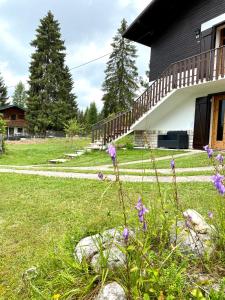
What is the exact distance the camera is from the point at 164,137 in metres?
13.0

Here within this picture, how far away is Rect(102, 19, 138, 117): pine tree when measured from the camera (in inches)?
1336

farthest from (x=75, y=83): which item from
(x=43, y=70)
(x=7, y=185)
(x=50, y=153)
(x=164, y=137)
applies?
(x=7, y=185)

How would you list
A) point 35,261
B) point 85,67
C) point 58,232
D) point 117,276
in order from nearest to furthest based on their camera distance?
point 117,276 < point 35,261 < point 58,232 < point 85,67

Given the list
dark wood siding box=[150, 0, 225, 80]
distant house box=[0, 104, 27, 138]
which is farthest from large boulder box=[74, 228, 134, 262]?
distant house box=[0, 104, 27, 138]

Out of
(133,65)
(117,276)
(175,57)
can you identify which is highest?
(133,65)

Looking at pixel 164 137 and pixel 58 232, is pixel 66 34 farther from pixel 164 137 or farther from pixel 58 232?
pixel 58 232

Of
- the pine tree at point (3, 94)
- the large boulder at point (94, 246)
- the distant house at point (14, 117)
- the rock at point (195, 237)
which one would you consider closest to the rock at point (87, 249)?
the large boulder at point (94, 246)

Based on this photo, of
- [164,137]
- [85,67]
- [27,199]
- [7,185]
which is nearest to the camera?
[27,199]

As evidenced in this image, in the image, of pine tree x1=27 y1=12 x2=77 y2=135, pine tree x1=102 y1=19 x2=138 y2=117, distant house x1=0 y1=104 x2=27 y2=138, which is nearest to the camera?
pine tree x1=27 y1=12 x2=77 y2=135

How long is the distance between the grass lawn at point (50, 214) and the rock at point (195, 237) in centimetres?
26

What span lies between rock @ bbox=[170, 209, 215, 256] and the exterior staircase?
26.8 feet

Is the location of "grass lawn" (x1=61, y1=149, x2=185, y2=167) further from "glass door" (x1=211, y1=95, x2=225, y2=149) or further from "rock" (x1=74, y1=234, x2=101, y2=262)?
"rock" (x1=74, y1=234, x2=101, y2=262)

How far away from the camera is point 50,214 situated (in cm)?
391

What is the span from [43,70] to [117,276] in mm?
32688
